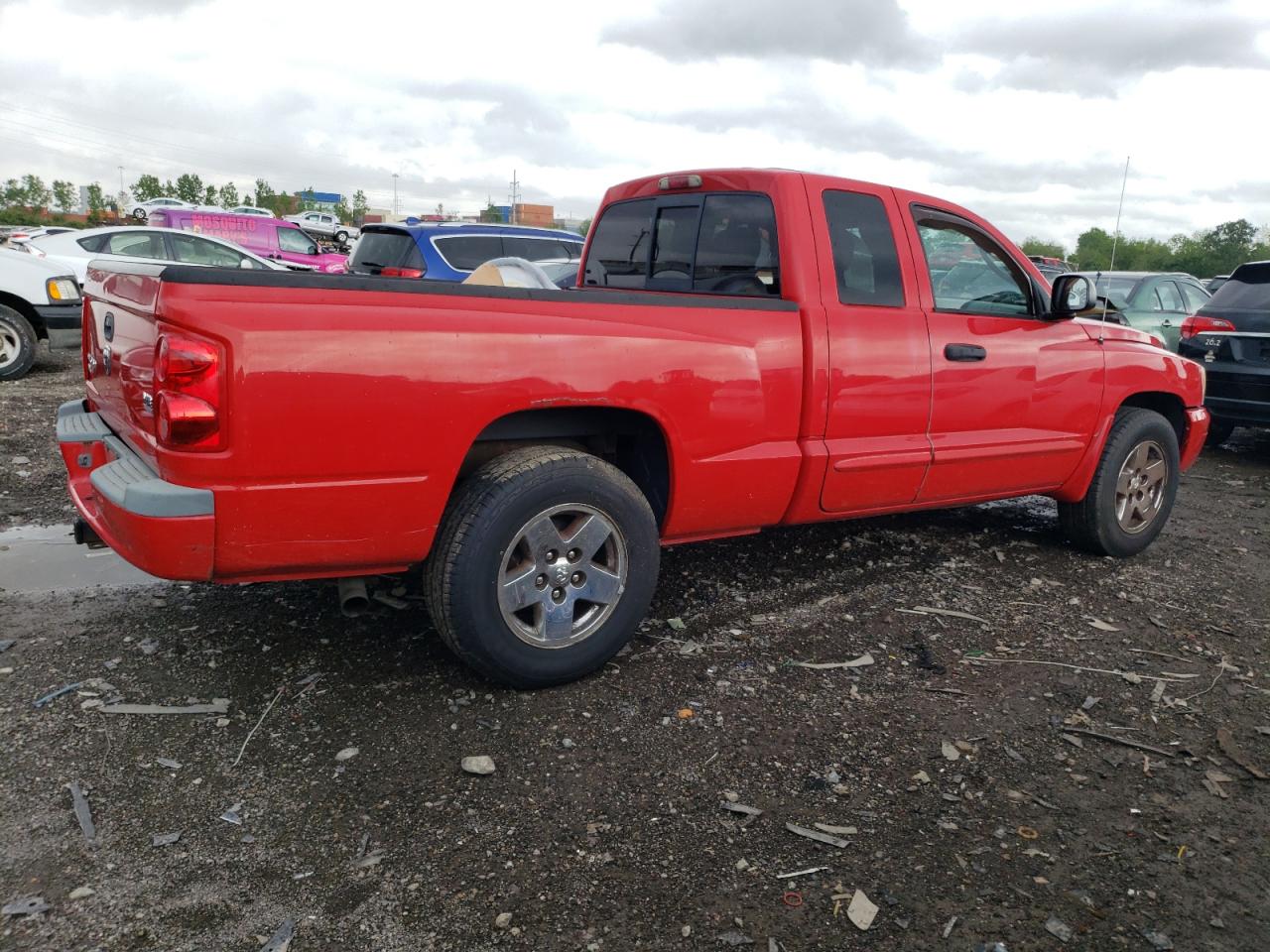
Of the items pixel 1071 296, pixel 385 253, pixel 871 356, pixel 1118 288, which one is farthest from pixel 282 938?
pixel 1118 288

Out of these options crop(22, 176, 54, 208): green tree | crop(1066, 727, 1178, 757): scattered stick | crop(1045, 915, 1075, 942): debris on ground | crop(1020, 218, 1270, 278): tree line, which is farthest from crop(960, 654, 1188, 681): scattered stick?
crop(22, 176, 54, 208): green tree

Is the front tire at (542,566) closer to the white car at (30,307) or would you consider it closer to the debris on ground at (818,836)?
the debris on ground at (818,836)

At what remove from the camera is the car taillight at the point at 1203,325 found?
8.30m

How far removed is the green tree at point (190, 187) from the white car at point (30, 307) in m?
90.2

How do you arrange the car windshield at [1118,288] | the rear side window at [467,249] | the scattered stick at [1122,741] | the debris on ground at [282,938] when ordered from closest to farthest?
the debris on ground at [282,938]
the scattered stick at [1122,741]
the rear side window at [467,249]
the car windshield at [1118,288]

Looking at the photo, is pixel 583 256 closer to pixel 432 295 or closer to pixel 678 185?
pixel 678 185

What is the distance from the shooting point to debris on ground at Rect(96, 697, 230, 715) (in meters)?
3.18

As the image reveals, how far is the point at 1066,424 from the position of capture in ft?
15.8

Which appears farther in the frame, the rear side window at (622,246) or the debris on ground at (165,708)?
the rear side window at (622,246)

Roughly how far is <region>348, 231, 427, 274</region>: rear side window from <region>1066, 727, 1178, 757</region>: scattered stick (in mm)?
8734

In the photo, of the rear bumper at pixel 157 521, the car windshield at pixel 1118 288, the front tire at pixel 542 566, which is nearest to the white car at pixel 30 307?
the rear bumper at pixel 157 521

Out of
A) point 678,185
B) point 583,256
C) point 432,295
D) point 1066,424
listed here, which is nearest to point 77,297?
point 583,256

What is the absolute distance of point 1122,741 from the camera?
3189 millimetres

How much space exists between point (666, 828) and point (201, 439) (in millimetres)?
1716
